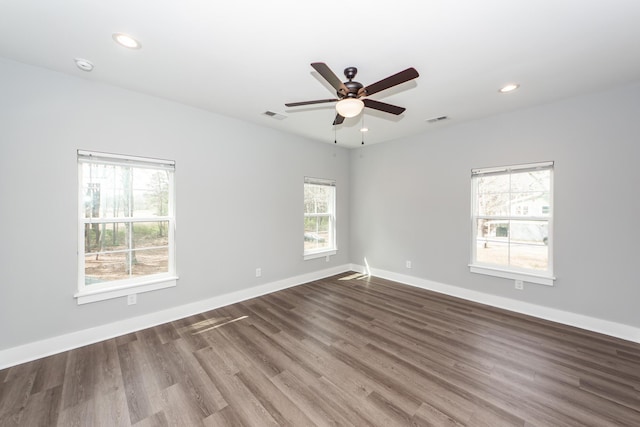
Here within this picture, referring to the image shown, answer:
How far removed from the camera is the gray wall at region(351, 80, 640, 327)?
273cm

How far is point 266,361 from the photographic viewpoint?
2324 mm

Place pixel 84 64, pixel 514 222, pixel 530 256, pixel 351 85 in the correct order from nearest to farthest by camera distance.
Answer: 1. pixel 351 85
2. pixel 84 64
3. pixel 530 256
4. pixel 514 222

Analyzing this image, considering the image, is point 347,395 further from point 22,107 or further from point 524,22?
point 22,107

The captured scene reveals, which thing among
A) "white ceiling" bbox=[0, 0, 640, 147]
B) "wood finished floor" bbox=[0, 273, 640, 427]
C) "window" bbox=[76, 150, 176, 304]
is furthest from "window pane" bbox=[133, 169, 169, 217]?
"wood finished floor" bbox=[0, 273, 640, 427]

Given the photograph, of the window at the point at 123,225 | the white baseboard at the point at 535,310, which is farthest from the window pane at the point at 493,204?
the window at the point at 123,225

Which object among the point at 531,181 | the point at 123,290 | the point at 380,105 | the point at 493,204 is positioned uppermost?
the point at 380,105

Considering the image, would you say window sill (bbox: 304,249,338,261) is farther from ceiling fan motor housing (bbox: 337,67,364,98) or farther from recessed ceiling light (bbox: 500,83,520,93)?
recessed ceiling light (bbox: 500,83,520,93)

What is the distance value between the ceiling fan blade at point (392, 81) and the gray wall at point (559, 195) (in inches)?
97.4

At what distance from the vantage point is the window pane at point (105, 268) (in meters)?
2.70

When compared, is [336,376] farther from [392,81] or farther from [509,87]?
[509,87]

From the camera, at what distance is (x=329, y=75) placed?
1852 millimetres

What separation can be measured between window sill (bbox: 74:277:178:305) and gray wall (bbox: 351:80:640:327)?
3.72 metres

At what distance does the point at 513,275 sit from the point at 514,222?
73 centimetres

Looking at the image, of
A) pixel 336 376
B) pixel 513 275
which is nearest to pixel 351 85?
pixel 336 376
